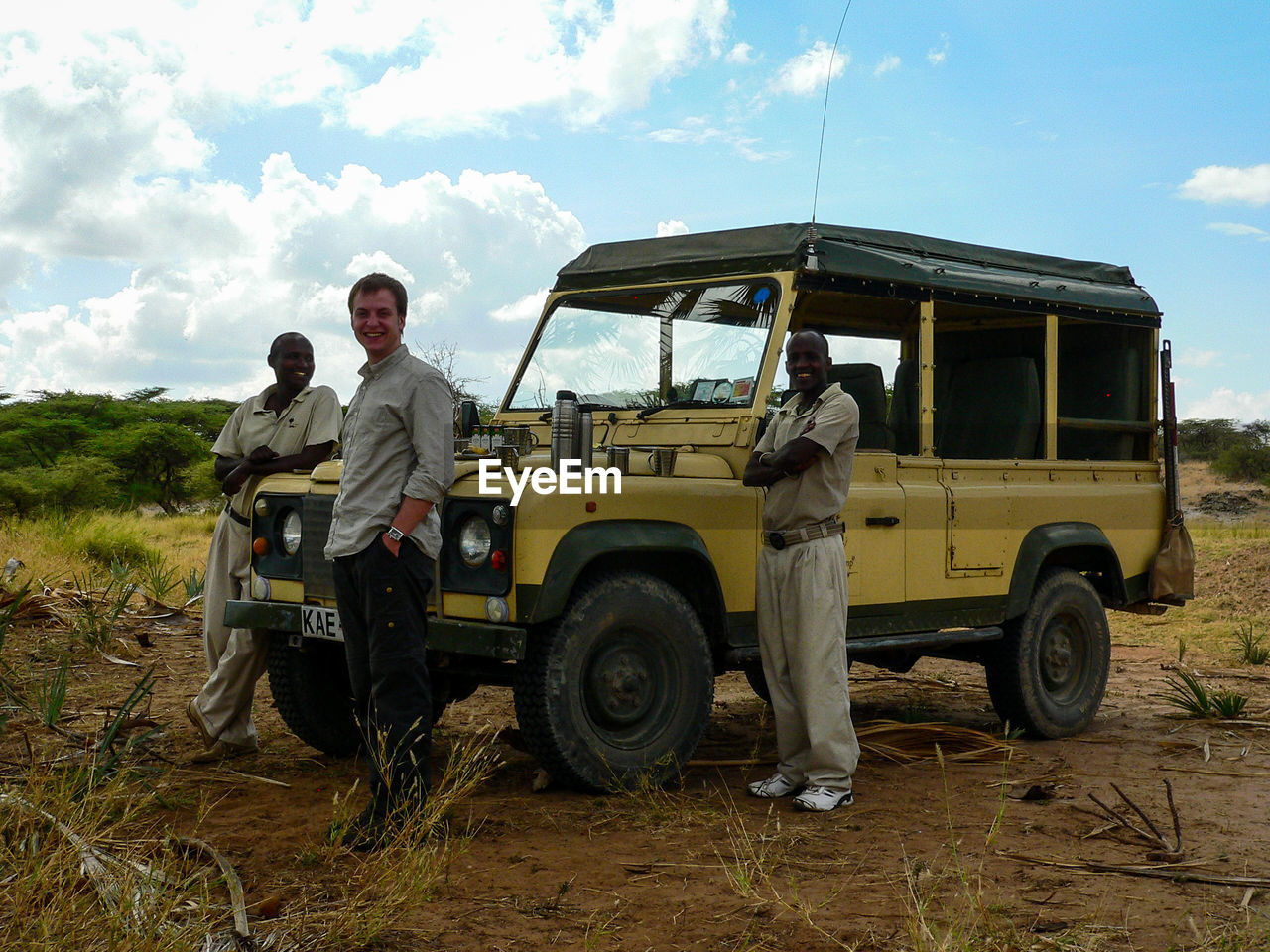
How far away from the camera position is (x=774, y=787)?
212 inches

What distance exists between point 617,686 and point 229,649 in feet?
6.10

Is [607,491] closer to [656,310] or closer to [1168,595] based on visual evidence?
[656,310]

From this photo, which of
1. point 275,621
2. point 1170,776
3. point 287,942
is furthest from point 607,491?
point 1170,776

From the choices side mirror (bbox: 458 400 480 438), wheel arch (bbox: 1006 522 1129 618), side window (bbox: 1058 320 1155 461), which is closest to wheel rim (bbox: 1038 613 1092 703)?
wheel arch (bbox: 1006 522 1129 618)

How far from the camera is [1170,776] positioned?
6031mm

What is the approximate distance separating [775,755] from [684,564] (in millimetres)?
1184

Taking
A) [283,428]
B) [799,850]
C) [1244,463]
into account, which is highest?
[1244,463]

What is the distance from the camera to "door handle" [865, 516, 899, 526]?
5949 mm

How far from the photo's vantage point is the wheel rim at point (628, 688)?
5070mm

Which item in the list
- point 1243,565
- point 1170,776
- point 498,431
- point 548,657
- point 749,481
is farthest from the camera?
point 1243,565

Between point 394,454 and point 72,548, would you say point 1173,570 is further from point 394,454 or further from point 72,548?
point 72,548

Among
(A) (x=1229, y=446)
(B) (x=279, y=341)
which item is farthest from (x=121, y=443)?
(A) (x=1229, y=446)

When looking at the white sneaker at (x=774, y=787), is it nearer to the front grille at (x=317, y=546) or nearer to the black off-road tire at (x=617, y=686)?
the black off-road tire at (x=617, y=686)

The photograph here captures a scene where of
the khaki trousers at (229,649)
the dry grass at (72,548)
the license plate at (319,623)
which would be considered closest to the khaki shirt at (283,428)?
the khaki trousers at (229,649)
